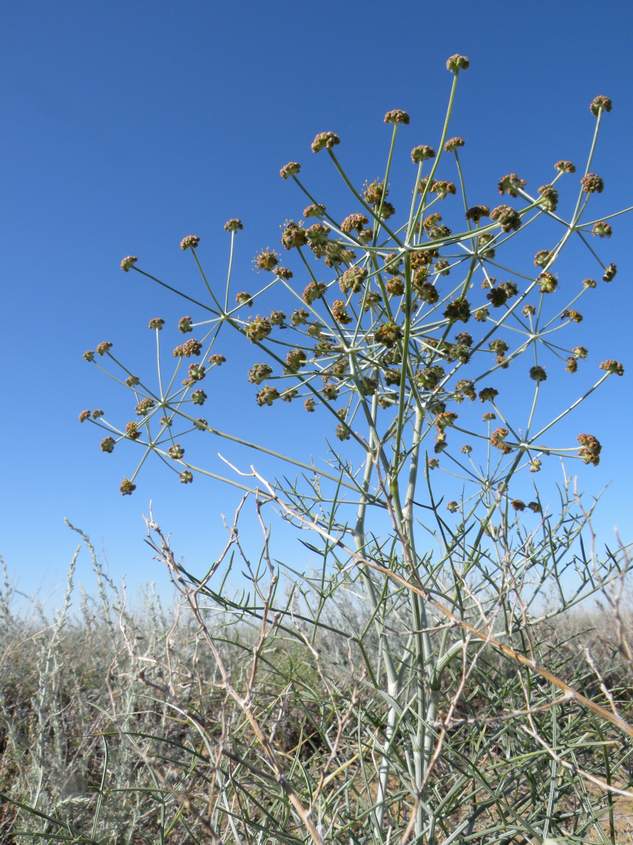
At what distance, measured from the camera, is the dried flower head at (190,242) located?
95.3 inches

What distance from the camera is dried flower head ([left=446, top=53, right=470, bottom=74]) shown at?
1859mm

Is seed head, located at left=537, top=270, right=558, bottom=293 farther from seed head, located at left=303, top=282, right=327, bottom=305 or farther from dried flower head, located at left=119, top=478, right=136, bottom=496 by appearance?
dried flower head, located at left=119, top=478, right=136, bottom=496

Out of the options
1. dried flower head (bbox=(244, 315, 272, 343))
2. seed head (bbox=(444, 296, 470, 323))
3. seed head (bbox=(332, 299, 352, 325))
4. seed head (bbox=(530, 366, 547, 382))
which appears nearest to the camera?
seed head (bbox=(444, 296, 470, 323))

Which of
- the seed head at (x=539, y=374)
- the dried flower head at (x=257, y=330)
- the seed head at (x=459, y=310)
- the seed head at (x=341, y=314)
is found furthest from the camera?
the seed head at (x=539, y=374)

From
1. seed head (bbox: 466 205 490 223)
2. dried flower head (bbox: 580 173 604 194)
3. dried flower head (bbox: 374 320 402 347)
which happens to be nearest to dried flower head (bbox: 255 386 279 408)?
→ dried flower head (bbox: 374 320 402 347)

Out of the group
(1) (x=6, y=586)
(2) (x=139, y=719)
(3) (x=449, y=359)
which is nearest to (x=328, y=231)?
(3) (x=449, y=359)

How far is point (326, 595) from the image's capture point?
6.35 ft

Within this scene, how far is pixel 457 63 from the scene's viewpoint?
1.86 meters

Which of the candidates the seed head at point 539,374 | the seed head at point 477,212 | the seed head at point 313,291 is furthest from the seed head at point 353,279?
the seed head at point 539,374

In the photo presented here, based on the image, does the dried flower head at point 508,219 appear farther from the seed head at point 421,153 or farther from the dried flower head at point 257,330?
the dried flower head at point 257,330

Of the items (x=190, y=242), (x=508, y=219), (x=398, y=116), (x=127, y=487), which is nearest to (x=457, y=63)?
(x=398, y=116)

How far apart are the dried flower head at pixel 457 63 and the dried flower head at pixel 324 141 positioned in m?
0.38

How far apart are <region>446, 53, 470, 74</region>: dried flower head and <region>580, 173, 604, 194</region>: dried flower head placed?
521mm

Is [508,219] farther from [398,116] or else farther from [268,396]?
[268,396]
